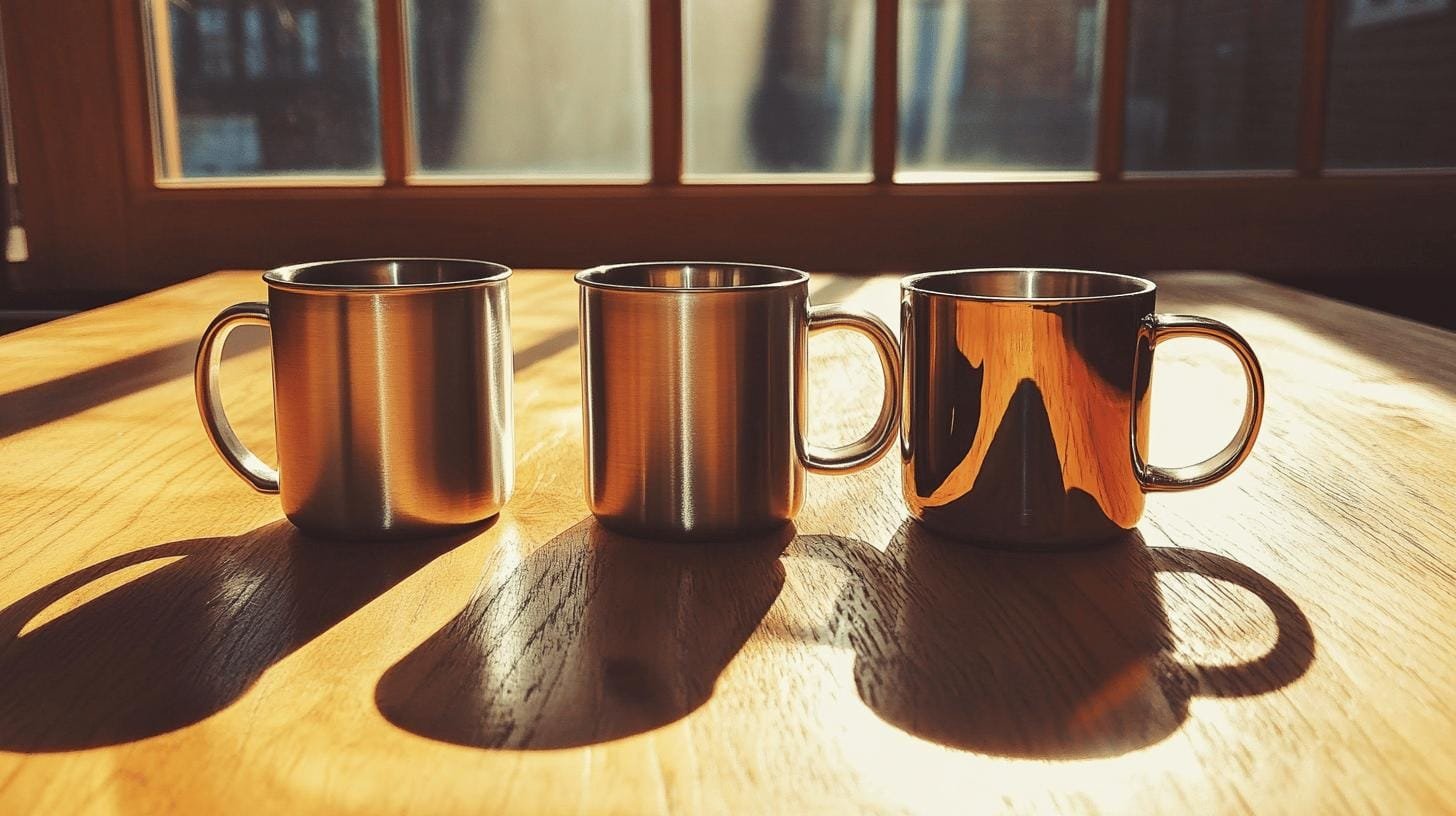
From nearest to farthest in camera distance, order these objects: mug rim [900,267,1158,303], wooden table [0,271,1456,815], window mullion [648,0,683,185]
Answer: wooden table [0,271,1456,815] < mug rim [900,267,1158,303] < window mullion [648,0,683,185]

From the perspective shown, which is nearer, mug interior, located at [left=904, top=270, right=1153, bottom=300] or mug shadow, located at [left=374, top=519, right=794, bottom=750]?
mug shadow, located at [left=374, top=519, right=794, bottom=750]

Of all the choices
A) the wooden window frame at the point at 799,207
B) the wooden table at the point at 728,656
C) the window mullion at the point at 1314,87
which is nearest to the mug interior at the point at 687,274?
the wooden table at the point at 728,656

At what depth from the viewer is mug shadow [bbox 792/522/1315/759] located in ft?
1.25

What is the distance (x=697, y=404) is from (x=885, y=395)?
0.09 metres

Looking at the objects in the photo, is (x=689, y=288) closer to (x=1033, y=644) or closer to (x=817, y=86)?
(x=1033, y=644)

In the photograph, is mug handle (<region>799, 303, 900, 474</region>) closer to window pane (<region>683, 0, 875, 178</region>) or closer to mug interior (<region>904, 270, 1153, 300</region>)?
mug interior (<region>904, 270, 1153, 300</region>)

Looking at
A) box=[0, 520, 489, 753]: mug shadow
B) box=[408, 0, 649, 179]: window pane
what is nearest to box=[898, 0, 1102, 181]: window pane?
box=[408, 0, 649, 179]: window pane

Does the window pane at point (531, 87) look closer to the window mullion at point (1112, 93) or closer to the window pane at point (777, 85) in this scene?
the window pane at point (777, 85)

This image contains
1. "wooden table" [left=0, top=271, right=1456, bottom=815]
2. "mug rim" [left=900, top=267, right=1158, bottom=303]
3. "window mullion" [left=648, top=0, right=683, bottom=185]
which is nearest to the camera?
"wooden table" [left=0, top=271, right=1456, bottom=815]

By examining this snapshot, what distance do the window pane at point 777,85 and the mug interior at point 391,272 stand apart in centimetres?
264

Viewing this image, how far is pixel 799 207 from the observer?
A: 3.20 m

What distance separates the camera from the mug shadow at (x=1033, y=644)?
381mm

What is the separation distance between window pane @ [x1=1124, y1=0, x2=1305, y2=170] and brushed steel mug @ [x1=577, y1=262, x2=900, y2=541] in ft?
9.57

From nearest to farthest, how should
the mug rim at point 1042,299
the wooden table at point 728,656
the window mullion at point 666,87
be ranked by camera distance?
the wooden table at point 728,656, the mug rim at point 1042,299, the window mullion at point 666,87
